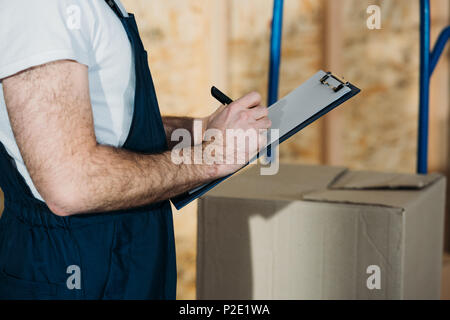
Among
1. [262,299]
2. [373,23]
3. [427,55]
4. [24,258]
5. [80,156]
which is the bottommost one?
[262,299]

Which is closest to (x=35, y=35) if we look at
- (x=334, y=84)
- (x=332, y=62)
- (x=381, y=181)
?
(x=334, y=84)

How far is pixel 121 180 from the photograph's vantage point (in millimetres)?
675

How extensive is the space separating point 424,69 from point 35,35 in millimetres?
879

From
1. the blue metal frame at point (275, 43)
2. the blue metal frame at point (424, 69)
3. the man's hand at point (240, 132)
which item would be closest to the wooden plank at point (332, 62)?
the blue metal frame at point (424, 69)

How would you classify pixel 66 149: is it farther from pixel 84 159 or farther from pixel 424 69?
pixel 424 69

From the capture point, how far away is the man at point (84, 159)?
608 mm

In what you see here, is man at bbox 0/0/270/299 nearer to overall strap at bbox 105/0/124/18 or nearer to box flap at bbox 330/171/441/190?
overall strap at bbox 105/0/124/18

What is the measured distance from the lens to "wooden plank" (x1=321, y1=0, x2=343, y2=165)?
192cm

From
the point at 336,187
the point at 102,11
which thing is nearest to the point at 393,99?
the point at 336,187

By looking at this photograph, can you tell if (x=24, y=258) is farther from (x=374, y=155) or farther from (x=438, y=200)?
(x=374, y=155)

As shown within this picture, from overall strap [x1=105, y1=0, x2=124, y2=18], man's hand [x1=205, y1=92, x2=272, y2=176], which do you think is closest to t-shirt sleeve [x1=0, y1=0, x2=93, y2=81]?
overall strap [x1=105, y1=0, x2=124, y2=18]

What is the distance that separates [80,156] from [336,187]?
1.88 feet

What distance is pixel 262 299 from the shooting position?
1.00 m

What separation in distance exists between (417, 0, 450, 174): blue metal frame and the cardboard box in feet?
0.49
